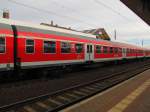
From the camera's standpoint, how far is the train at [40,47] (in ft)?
46.4

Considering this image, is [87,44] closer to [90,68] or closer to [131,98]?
[90,68]

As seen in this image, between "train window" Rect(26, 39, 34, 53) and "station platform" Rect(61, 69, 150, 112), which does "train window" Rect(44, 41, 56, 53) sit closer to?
"train window" Rect(26, 39, 34, 53)

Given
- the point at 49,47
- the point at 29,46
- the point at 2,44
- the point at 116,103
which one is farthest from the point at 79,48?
the point at 116,103

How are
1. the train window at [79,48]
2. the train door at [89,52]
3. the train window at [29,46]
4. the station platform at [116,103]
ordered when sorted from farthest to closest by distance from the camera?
the train door at [89,52], the train window at [79,48], the train window at [29,46], the station platform at [116,103]

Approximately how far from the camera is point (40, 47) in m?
16.7

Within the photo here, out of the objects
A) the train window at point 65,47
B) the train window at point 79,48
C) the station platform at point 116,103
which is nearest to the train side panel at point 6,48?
the station platform at point 116,103

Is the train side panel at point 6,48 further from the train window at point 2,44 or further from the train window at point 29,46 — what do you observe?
the train window at point 29,46

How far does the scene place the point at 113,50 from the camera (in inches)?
1305

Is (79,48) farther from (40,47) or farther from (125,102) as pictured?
(125,102)

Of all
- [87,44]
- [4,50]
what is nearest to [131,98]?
[4,50]

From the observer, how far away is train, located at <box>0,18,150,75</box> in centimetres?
1413

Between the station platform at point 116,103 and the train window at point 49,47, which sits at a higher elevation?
the train window at point 49,47

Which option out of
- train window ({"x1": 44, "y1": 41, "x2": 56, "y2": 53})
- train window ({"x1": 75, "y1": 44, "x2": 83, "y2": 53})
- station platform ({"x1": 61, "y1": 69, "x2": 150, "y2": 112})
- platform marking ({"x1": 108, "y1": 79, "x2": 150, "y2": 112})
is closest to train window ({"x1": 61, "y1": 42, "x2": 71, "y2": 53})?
train window ({"x1": 44, "y1": 41, "x2": 56, "y2": 53})

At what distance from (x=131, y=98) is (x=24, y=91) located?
186 inches
